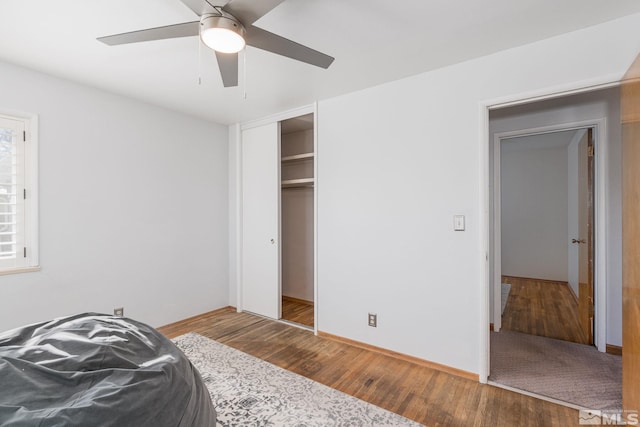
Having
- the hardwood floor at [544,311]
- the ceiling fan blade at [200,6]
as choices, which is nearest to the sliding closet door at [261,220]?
the ceiling fan blade at [200,6]

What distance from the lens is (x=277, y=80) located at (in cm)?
263

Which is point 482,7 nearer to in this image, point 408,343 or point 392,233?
point 392,233

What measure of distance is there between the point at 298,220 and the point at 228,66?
286cm

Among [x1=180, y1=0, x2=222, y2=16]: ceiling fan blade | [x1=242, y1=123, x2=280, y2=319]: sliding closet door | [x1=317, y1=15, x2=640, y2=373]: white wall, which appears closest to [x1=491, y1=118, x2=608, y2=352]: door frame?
[x1=317, y1=15, x2=640, y2=373]: white wall

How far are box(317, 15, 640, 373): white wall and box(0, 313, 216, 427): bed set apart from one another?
5.66ft

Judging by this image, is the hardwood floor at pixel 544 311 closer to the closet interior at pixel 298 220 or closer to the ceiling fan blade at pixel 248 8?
the closet interior at pixel 298 220

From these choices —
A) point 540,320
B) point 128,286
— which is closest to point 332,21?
point 128,286

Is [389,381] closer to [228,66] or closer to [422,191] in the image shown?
[422,191]

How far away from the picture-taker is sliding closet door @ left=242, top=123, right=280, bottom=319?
11.7ft

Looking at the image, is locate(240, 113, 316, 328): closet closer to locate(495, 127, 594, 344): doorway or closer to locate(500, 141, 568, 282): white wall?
locate(495, 127, 594, 344): doorway

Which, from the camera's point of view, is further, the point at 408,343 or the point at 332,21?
the point at 408,343

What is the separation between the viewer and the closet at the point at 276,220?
3.56 meters

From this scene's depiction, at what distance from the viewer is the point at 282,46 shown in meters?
1.60

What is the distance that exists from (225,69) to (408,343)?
8.54ft
